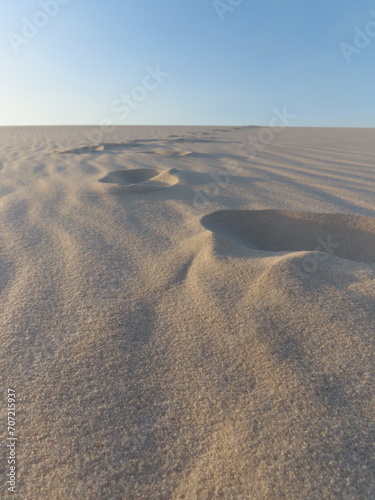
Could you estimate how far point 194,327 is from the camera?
2.95 feet

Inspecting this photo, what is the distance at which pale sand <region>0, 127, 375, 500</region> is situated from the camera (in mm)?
563

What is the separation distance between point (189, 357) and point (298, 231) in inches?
40.3

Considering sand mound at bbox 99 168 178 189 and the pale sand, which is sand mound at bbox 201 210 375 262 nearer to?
the pale sand

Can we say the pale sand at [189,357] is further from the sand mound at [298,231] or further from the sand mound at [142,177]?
the sand mound at [142,177]

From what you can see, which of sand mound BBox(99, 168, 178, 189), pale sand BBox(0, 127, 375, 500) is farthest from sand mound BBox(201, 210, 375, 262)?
sand mound BBox(99, 168, 178, 189)

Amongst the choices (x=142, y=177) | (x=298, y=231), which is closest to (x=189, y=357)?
(x=298, y=231)

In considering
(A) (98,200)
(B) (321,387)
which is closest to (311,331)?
(B) (321,387)

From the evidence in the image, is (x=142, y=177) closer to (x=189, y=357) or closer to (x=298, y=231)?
(x=298, y=231)

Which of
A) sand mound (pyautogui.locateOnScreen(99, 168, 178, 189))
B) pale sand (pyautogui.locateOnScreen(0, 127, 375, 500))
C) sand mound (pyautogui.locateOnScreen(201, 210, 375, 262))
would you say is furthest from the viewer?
sand mound (pyautogui.locateOnScreen(99, 168, 178, 189))

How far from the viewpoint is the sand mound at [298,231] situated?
149 centimetres

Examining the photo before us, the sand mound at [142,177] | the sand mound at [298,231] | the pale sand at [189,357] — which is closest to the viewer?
the pale sand at [189,357]

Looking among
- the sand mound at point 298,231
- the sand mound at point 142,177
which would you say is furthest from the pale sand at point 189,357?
A: the sand mound at point 142,177

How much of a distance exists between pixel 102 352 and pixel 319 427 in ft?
1.56

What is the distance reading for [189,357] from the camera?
801 millimetres
